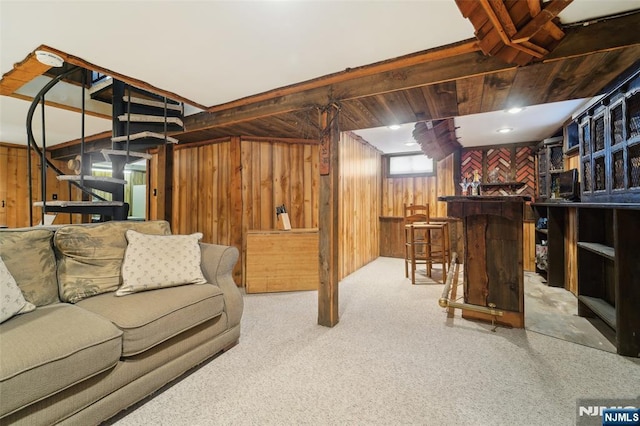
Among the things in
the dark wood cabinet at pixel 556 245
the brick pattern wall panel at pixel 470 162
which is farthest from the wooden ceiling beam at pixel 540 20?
the brick pattern wall panel at pixel 470 162

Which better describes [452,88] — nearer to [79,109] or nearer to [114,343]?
[114,343]

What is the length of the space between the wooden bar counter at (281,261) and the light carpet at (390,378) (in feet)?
2.93

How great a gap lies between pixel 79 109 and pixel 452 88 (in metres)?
4.13

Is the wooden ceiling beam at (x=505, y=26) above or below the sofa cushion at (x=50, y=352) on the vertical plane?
above

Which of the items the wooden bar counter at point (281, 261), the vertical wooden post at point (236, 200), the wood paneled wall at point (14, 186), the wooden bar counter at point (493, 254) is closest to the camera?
the wooden bar counter at point (493, 254)

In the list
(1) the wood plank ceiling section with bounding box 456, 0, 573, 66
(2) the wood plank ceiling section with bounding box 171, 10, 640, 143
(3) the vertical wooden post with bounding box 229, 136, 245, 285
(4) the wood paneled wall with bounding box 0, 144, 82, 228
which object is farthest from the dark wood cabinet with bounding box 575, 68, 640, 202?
(4) the wood paneled wall with bounding box 0, 144, 82, 228

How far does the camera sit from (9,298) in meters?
1.36

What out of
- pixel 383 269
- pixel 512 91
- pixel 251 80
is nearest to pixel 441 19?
pixel 512 91

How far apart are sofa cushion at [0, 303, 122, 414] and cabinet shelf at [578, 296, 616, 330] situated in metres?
3.34

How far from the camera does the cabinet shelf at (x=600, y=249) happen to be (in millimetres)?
2071

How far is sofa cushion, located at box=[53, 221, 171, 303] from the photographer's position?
1.69 meters

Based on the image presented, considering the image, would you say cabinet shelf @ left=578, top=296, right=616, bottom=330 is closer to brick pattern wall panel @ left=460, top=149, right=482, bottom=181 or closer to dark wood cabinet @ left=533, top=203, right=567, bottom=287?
dark wood cabinet @ left=533, top=203, right=567, bottom=287

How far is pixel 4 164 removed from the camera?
5199mm

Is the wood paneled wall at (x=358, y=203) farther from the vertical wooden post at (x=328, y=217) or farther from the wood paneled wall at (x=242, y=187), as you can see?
the vertical wooden post at (x=328, y=217)
